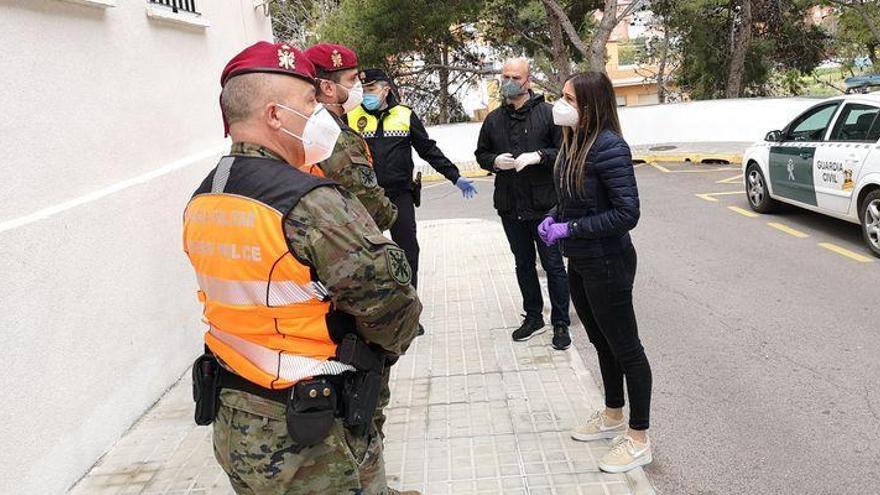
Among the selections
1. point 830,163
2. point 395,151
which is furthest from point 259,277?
point 830,163

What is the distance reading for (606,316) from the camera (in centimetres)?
305

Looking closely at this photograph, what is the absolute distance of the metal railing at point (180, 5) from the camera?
5.02 m

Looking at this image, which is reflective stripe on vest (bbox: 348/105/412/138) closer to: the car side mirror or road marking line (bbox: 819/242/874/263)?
road marking line (bbox: 819/242/874/263)

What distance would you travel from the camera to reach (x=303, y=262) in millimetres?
1692

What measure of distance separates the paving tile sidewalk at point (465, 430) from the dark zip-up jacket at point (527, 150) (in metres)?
1.03

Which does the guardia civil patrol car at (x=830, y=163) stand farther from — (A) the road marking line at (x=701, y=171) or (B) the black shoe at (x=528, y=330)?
(A) the road marking line at (x=701, y=171)

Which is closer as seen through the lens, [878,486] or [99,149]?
[878,486]

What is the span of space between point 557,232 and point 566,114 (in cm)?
55

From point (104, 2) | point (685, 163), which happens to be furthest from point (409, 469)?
point (685, 163)

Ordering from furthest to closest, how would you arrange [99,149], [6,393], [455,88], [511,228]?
[455,88], [511,228], [99,149], [6,393]

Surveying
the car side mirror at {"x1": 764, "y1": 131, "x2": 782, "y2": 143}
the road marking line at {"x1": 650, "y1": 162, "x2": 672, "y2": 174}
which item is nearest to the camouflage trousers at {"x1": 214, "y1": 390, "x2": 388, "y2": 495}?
the car side mirror at {"x1": 764, "y1": 131, "x2": 782, "y2": 143}

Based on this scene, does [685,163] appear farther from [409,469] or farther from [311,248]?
[311,248]

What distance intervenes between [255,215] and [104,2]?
306cm

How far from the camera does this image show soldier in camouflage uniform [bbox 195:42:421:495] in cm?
173
